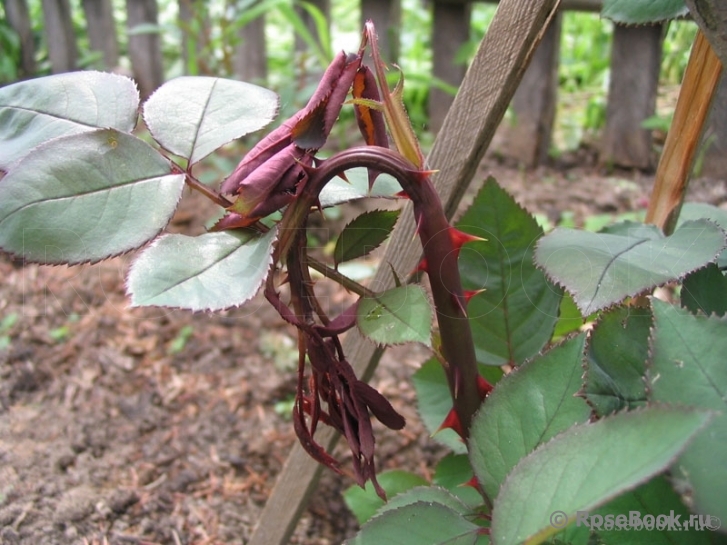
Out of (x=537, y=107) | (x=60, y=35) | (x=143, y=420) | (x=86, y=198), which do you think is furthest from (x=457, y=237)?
(x=60, y=35)

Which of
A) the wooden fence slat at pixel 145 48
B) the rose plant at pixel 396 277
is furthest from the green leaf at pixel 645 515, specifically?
the wooden fence slat at pixel 145 48

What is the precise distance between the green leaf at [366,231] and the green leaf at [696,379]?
236 mm

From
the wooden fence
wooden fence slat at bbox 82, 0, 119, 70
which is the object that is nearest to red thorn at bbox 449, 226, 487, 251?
the wooden fence

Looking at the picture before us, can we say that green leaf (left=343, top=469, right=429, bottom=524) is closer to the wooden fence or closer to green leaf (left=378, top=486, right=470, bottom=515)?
green leaf (left=378, top=486, right=470, bottom=515)

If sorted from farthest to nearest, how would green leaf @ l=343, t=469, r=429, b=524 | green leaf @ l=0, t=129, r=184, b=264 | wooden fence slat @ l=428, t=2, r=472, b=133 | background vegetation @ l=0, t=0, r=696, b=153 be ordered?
wooden fence slat @ l=428, t=2, r=472, b=133
background vegetation @ l=0, t=0, r=696, b=153
green leaf @ l=343, t=469, r=429, b=524
green leaf @ l=0, t=129, r=184, b=264

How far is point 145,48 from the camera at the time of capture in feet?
8.81

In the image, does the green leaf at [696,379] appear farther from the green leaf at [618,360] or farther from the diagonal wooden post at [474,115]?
the diagonal wooden post at [474,115]

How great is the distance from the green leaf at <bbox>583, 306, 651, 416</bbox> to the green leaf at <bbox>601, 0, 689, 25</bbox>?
0.32m

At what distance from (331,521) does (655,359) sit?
72cm

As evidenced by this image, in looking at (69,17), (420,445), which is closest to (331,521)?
(420,445)

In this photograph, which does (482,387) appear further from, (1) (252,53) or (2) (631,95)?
(1) (252,53)

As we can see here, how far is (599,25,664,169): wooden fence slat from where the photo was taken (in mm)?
2154

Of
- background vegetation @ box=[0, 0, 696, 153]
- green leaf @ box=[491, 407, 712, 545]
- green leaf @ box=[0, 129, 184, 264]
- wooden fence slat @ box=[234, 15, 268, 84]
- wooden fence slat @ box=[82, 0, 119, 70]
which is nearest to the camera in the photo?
green leaf @ box=[491, 407, 712, 545]

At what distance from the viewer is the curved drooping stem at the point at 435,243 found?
0.48 meters
